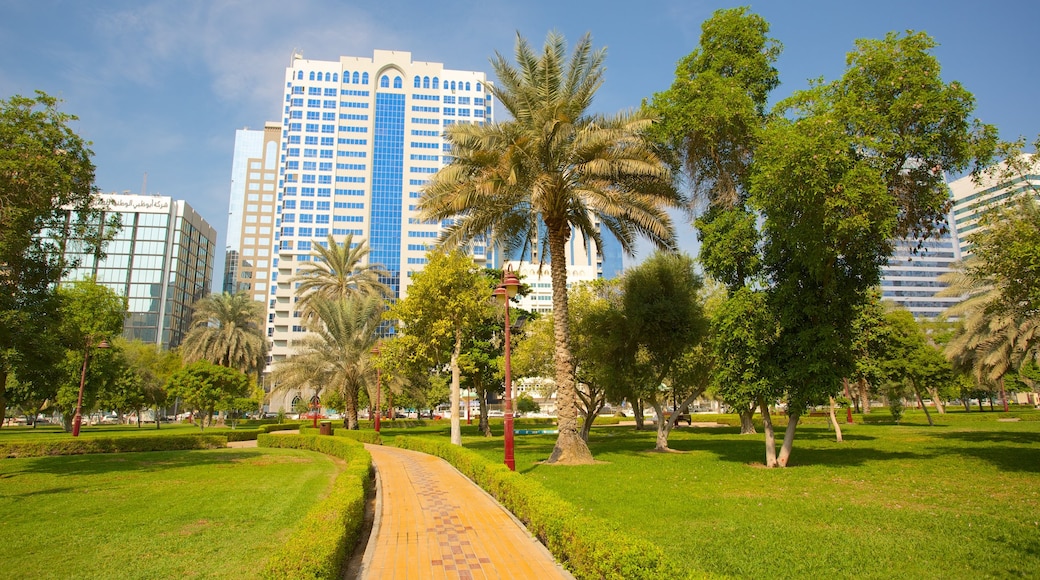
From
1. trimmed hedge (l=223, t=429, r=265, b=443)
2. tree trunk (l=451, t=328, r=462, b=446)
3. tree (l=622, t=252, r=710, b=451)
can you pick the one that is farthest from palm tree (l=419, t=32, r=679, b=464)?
trimmed hedge (l=223, t=429, r=265, b=443)

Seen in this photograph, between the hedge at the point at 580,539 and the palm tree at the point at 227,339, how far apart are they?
48.2 meters

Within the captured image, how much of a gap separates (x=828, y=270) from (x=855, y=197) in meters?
2.83

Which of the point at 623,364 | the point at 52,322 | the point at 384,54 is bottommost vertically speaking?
the point at 623,364

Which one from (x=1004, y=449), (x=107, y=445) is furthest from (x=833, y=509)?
(x=107, y=445)

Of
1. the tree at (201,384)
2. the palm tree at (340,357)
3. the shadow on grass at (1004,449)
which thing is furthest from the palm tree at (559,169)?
the tree at (201,384)

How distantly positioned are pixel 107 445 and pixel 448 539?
24341 millimetres

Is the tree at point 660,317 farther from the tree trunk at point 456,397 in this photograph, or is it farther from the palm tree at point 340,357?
the palm tree at point 340,357

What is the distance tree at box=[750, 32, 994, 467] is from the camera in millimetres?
14836

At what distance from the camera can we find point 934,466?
53.1ft

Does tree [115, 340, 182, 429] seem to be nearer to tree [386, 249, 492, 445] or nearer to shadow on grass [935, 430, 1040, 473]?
tree [386, 249, 492, 445]

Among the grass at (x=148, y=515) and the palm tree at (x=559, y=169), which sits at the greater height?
the palm tree at (x=559, y=169)

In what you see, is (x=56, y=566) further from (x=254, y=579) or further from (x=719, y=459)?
(x=719, y=459)

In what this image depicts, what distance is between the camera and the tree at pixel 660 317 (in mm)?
22531

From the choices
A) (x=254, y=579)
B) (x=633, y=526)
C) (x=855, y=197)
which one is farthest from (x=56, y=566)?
(x=855, y=197)
